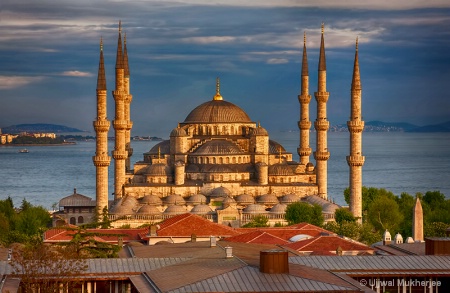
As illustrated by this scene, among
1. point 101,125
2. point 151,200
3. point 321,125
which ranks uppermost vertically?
point 321,125

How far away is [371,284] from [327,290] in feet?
10.9

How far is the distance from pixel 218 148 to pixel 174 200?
235 inches

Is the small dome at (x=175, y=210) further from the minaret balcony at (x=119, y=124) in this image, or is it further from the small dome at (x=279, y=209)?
the minaret balcony at (x=119, y=124)

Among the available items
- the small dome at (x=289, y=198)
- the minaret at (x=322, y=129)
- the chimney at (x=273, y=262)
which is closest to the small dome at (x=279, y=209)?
the small dome at (x=289, y=198)

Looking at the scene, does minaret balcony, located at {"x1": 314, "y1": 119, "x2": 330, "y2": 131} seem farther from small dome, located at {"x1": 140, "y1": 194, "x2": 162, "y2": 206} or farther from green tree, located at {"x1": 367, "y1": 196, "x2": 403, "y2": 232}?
small dome, located at {"x1": 140, "y1": 194, "x2": 162, "y2": 206}

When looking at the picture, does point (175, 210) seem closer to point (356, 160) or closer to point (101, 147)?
point (101, 147)

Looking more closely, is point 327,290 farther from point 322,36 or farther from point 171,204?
point 322,36

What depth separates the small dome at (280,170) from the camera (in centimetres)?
6166

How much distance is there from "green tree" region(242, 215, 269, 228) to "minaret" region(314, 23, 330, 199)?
27.2 ft

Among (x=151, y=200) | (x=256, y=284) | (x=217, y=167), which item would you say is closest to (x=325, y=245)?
(x=256, y=284)

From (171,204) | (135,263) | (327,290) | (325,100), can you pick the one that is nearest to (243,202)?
(171,204)

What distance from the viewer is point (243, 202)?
5762cm

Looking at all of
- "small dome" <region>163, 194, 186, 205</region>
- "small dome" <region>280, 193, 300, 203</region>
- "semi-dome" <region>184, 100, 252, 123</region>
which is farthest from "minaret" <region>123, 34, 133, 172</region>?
"small dome" <region>280, 193, 300, 203</region>

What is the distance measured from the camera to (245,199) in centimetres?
5788
